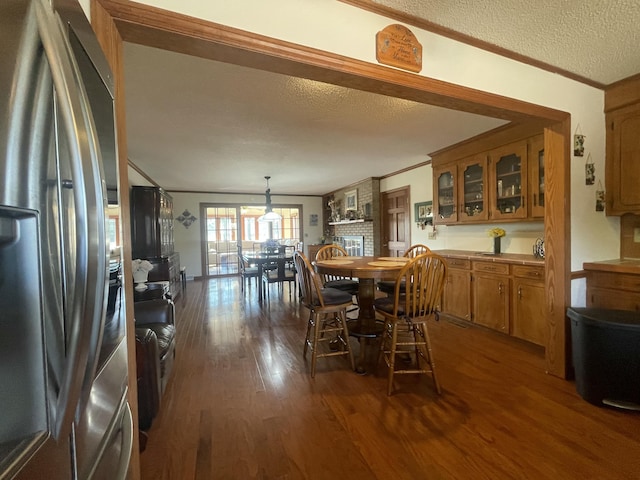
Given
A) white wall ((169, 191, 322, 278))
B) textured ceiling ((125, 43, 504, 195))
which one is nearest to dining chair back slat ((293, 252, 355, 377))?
textured ceiling ((125, 43, 504, 195))

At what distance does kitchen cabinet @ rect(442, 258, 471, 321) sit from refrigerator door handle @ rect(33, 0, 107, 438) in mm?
3269

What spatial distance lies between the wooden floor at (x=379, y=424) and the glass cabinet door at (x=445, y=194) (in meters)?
1.84

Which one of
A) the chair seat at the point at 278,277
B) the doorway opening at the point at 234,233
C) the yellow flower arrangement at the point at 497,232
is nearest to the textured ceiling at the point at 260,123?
the yellow flower arrangement at the point at 497,232

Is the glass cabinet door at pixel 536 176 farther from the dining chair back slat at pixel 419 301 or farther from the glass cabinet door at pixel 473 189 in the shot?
the dining chair back slat at pixel 419 301

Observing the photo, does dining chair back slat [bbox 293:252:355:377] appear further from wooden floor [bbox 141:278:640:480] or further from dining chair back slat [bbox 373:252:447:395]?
dining chair back slat [bbox 373:252:447:395]

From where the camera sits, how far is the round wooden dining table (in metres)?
2.18

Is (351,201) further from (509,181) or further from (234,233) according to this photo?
(509,181)

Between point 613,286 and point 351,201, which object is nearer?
point 613,286

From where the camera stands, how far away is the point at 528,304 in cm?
271

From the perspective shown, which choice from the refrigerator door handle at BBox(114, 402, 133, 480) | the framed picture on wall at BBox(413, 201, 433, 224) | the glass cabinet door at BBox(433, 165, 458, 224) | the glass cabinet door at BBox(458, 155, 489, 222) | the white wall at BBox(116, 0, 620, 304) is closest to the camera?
the refrigerator door handle at BBox(114, 402, 133, 480)

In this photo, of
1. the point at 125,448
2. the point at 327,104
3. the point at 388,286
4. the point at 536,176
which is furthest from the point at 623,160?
the point at 125,448

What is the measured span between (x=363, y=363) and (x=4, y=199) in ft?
8.13

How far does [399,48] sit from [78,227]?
1.57 m

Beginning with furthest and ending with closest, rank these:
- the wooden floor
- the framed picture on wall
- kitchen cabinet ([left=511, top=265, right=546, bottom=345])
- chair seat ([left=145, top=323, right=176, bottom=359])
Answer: the framed picture on wall
kitchen cabinet ([left=511, top=265, right=546, bottom=345])
chair seat ([left=145, top=323, right=176, bottom=359])
the wooden floor
